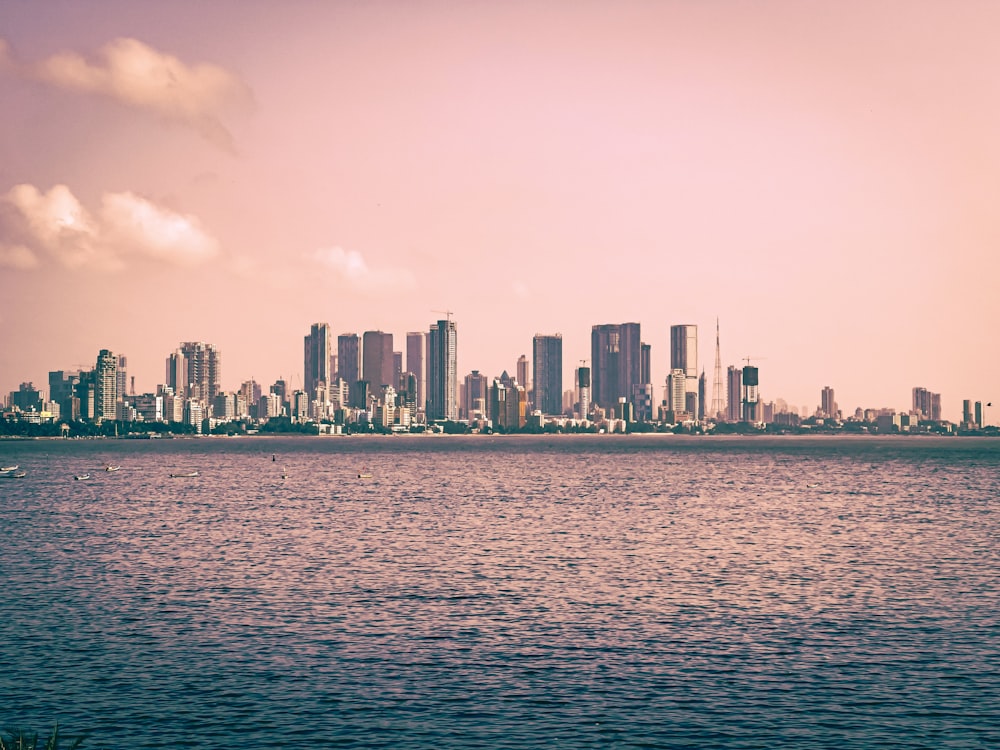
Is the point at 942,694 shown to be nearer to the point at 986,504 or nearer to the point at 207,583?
the point at 207,583

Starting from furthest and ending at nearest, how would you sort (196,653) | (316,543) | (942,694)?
(316,543) → (196,653) → (942,694)

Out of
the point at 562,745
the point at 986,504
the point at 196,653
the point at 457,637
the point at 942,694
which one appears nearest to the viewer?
the point at 562,745

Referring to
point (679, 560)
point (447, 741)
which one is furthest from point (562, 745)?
point (679, 560)

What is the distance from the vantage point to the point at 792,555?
97000 mm

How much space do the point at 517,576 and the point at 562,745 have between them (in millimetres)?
41820

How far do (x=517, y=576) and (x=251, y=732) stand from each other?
136 feet

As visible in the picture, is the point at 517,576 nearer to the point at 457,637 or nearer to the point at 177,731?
the point at 457,637

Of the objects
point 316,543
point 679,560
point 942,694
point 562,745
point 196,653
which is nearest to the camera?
point 562,745

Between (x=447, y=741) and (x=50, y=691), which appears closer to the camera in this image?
(x=447, y=741)

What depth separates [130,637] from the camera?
58844mm

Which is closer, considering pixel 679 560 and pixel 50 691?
pixel 50 691

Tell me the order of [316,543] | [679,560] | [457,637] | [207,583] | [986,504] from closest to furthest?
[457,637] → [207,583] → [679,560] → [316,543] → [986,504]

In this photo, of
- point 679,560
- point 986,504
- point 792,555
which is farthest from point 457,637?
point 986,504

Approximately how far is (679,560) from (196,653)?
48428mm
